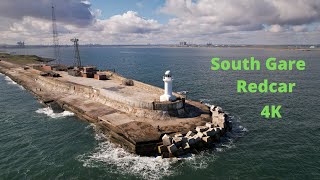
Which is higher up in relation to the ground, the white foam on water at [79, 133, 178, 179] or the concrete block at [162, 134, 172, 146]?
the concrete block at [162, 134, 172, 146]

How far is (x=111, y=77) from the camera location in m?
68.0

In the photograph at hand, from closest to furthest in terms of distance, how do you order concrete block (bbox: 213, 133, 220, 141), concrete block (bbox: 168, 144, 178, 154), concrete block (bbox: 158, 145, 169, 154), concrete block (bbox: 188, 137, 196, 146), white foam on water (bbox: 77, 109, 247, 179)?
white foam on water (bbox: 77, 109, 247, 179), concrete block (bbox: 168, 144, 178, 154), concrete block (bbox: 158, 145, 169, 154), concrete block (bbox: 188, 137, 196, 146), concrete block (bbox: 213, 133, 220, 141)

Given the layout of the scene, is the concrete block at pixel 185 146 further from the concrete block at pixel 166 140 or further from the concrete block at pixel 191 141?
the concrete block at pixel 166 140

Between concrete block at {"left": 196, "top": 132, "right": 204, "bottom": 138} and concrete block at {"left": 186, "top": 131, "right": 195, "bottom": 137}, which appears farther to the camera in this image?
concrete block at {"left": 186, "top": 131, "right": 195, "bottom": 137}

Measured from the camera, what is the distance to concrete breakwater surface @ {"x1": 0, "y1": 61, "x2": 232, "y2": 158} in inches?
1233

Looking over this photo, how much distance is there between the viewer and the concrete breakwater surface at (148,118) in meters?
31.3

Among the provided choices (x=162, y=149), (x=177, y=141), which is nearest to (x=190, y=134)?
(x=177, y=141)

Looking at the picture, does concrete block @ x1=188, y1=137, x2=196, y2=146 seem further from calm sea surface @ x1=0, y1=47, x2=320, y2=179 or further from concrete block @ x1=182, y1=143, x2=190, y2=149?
calm sea surface @ x1=0, y1=47, x2=320, y2=179

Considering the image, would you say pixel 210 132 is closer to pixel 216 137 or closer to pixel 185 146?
pixel 216 137

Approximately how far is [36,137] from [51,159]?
8.22 meters

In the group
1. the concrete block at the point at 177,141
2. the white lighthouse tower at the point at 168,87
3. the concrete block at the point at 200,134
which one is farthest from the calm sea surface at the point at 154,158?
the white lighthouse tower at the point at 168,87

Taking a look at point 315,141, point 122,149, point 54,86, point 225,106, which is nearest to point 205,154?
point 122,149

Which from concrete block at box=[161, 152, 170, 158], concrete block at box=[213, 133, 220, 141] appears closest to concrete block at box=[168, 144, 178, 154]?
concrete block at box=[161, 152, 170, 158]

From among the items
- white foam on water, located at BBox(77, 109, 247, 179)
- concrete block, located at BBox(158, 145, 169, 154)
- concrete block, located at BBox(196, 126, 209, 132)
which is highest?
concrete block, located at BBox(196, 126, 209, 132)
